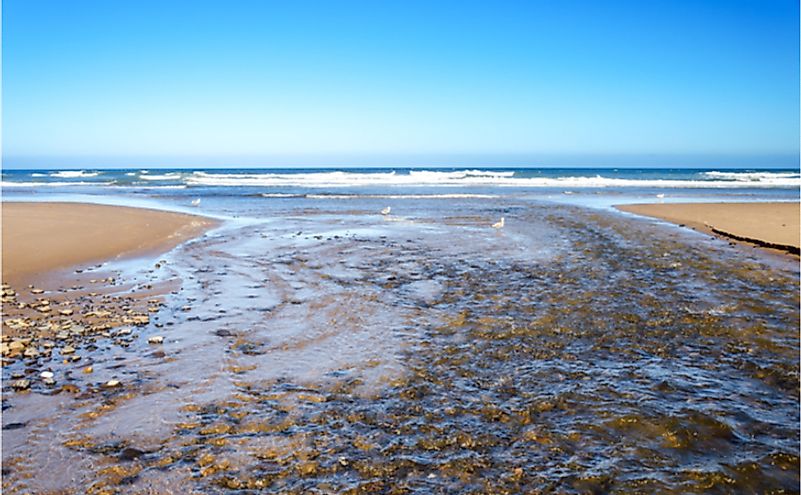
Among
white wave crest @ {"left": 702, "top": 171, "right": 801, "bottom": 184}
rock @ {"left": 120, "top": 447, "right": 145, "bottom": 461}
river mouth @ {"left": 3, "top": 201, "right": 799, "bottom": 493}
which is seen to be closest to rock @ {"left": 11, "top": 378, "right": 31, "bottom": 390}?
river mouth @ {"left": 3, "top": 201, "right": 799, "bottom": 493}

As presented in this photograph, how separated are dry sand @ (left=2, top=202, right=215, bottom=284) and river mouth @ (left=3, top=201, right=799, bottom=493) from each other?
231cm

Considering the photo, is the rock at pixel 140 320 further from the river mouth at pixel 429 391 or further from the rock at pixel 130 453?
the rock at pixel 130 453

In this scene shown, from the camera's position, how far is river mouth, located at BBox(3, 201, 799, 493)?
138 inches

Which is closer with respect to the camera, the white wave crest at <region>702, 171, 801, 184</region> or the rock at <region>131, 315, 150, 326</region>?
the rock at <region>131, 315, 150, 326</region>

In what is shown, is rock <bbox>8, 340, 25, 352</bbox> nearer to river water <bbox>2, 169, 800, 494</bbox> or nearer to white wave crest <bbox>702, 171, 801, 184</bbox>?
river water <bbox>2, 169, 800, 494</bbox>

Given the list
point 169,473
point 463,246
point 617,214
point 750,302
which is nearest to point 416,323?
point 169,473

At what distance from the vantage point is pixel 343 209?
78.8 feet

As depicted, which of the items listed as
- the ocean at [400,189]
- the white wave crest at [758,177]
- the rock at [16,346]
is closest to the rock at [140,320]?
the rock at [16,346]

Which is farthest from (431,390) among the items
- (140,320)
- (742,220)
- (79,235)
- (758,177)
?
(758,177)

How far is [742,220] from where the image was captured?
17969mm

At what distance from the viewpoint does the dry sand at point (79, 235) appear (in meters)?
10.1

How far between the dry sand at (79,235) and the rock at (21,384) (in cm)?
472

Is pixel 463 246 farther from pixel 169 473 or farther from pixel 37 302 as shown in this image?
pixel 169 473

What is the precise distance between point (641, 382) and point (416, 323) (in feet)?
9.26
